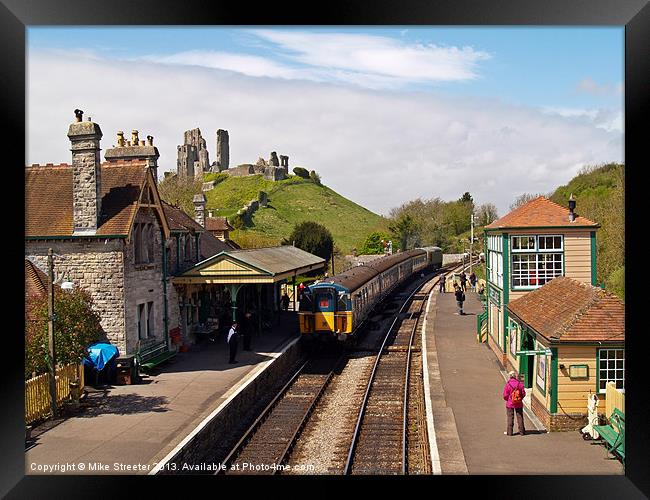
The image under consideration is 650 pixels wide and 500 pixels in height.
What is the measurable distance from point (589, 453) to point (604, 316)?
239 centimetres

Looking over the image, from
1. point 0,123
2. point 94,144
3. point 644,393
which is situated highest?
point 94,144

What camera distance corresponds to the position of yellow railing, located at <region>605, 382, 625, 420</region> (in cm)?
1045

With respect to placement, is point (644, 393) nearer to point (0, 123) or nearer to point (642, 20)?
point (642, 20)

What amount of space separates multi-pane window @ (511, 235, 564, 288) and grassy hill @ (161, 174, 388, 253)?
4192 centimetres

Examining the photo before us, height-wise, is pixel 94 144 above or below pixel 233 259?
above

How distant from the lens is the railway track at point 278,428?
1186 centimetres

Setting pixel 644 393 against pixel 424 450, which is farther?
pixel 424 450

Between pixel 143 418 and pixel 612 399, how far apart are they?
802cm

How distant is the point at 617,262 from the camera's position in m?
22.5

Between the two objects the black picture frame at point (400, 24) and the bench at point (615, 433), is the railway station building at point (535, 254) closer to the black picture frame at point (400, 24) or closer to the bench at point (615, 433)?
the bench at point (615, 433)

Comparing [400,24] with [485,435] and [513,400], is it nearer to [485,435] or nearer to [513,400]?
[513,400]

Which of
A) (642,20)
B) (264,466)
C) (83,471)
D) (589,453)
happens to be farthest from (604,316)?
(83,471)

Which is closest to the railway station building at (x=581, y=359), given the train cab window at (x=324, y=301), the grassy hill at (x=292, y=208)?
the train cab window at (x=324, y=301)

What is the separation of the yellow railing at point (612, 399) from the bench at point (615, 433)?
0.14m
